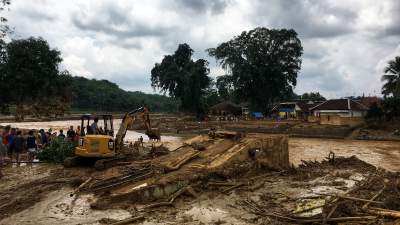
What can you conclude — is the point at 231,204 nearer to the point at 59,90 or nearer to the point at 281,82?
the point at 59,90

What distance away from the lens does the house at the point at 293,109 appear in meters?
69.1

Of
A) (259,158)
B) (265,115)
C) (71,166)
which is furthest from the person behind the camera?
(265,115)

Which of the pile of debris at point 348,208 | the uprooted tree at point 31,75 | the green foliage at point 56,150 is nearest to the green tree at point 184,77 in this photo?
the uprooted tree at point 31,75

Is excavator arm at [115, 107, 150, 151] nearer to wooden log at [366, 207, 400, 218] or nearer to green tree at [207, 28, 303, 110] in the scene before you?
wooden log at [366, 207, 400, 218]

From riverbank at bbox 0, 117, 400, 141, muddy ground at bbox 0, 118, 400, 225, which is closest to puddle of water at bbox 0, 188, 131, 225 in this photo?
muddy ground at bbox 0, 118, 400, 225

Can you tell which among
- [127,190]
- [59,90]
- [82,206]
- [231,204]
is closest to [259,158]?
[231,204]

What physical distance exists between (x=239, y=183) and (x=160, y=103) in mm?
136812

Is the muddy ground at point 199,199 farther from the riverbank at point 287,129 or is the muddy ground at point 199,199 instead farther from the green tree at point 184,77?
the green tree at point 184,77

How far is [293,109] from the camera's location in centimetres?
7231

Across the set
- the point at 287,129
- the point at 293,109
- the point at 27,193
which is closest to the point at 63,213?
the point at 27,193

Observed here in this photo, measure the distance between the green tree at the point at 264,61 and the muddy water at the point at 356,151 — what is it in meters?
17.4

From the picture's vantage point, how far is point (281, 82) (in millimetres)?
60938

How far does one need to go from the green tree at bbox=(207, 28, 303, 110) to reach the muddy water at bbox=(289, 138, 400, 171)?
57.1 feet

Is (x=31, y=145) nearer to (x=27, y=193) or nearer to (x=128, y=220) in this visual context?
(x=27, y=193)
